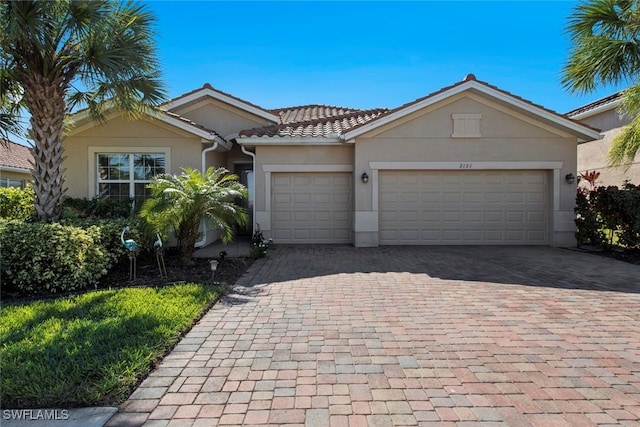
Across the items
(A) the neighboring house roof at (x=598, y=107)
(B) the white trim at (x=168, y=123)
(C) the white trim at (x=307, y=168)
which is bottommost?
(C) the white trim at (x=307, y=168)

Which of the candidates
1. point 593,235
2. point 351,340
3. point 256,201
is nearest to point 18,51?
point 256,201

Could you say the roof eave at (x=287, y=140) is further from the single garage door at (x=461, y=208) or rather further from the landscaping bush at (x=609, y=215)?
the landscaping bush at (x=609, y=215)

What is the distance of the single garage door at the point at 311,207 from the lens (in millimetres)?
12383

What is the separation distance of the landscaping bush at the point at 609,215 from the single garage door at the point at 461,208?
3.36 ft

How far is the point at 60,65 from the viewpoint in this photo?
7859 millimetres

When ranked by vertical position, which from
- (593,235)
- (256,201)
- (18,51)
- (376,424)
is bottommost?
(376,424)

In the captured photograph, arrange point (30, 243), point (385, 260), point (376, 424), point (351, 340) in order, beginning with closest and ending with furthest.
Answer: point (376, 424)
point (351, 340)
point (30, 243)
point (385, 260)

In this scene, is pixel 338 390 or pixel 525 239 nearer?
pixel 338 390

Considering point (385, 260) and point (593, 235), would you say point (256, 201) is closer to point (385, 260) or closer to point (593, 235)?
point (385, 260)

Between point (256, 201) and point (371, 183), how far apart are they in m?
3.85

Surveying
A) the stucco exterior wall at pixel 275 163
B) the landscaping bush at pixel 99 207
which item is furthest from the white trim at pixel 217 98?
the landscaping bush at pixel 99 207

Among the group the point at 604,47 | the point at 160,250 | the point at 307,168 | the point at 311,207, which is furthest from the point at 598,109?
the point at 160,250

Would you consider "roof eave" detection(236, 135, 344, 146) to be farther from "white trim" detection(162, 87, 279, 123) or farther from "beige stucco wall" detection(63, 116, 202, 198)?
"white trim" detection(162, 87, 279, 123)

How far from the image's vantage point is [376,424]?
2.77m
